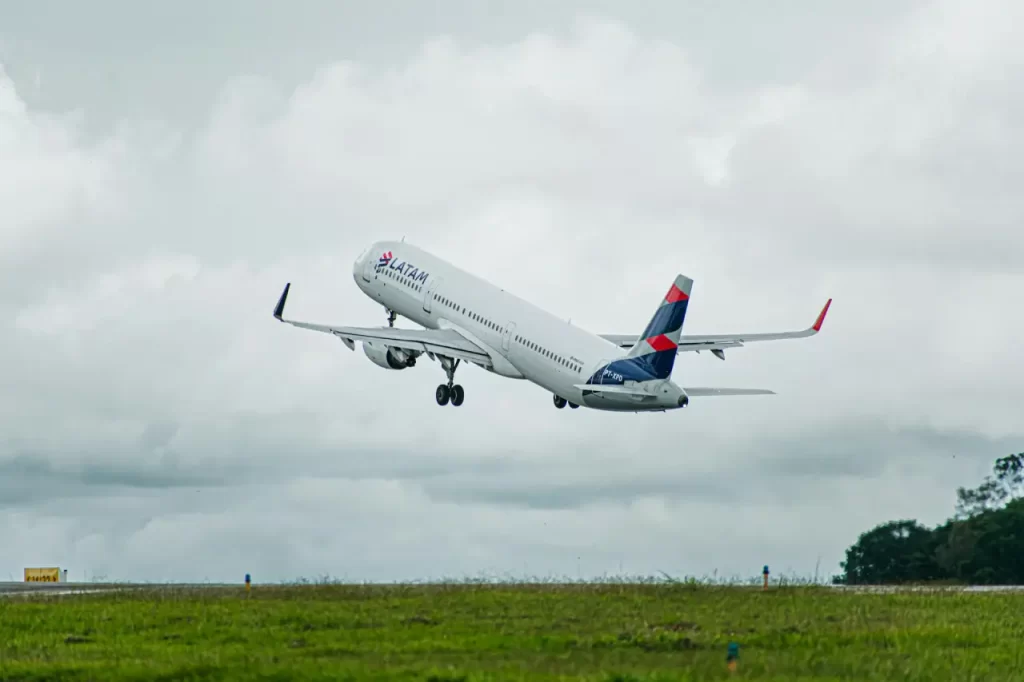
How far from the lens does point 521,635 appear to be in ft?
118

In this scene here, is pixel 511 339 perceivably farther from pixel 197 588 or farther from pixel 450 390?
pixel 197 588

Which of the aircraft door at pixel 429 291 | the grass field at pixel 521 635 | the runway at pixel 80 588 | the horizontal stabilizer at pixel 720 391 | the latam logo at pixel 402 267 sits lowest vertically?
the grass field at pixel 521 635

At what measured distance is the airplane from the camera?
232ft

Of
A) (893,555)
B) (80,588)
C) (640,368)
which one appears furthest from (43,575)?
(893,555)

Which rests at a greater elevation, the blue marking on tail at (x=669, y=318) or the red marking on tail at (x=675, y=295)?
the red marking on tail at (x=675, y=295)

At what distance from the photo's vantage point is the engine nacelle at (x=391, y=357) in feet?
271

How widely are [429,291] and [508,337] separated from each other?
865cm

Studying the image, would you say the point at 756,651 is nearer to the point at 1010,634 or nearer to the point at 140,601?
the point at 1010,634

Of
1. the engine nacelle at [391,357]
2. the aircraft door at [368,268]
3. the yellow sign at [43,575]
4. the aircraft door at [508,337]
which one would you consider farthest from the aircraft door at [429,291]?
the yellow sign at [43,575]

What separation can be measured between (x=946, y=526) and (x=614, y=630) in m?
44.5

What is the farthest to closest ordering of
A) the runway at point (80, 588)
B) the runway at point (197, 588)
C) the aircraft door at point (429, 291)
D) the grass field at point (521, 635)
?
the aircraft door at point (429, 291) → the runway at point (80, 588) → the runway at point (197, 588) → the grass field at point (521, 635)

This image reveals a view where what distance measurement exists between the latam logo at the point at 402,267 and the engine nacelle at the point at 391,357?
596cm

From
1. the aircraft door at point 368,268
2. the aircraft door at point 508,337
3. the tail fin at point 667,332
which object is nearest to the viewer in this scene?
the tail fin at point 667,332

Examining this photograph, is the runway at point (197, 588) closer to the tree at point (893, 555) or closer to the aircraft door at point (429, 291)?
the tree at point (893, 555)
